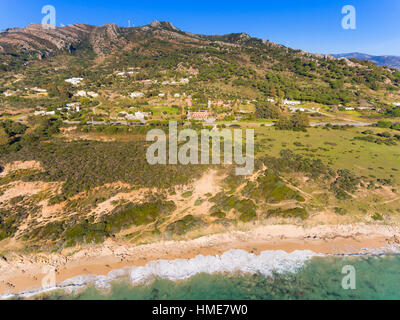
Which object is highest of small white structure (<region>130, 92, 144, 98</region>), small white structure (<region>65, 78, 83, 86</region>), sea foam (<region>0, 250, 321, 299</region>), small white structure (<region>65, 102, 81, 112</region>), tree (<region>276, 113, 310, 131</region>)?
small white structure (<region>65, 78, 83, 86</region>)

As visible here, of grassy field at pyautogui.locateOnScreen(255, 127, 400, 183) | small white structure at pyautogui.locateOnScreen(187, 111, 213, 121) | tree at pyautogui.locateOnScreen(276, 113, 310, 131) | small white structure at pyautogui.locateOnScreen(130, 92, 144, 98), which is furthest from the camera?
small white structure at pyautogui.locateOnScreen(130, 92, 144, 98)

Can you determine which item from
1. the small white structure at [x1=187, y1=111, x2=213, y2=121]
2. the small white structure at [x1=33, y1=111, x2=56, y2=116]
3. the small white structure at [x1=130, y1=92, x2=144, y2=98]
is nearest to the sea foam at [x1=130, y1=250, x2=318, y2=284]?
the small white structure at [x1=187, y1=111, x2=213, y2=121]

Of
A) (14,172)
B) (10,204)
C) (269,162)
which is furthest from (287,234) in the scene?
(14,172)

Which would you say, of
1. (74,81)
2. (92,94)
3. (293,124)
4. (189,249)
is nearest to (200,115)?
(293,124)

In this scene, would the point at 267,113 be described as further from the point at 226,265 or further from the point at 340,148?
the point at 226,265

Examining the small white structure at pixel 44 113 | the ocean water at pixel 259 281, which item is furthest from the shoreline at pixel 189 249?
the small white structure at pixel 44 113

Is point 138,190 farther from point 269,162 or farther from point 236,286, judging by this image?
point 269,162

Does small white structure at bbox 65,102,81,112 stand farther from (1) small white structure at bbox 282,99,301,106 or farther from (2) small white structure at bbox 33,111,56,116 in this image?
(1) small white structure at bbox 282,99,301,106
